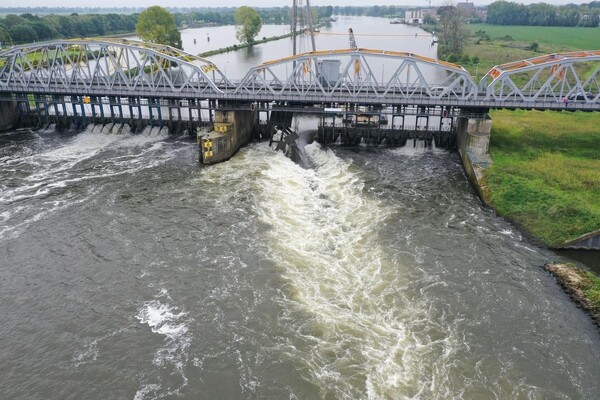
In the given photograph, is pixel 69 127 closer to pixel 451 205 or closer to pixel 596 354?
pixel 451 205

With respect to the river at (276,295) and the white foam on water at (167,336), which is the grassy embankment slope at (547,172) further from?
the white foam on water at (167,336)

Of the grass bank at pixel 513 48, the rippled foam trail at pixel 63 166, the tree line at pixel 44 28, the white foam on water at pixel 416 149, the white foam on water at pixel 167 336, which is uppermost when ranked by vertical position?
the tree line at pixel 44 28

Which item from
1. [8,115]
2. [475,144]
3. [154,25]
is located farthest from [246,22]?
[475,144]

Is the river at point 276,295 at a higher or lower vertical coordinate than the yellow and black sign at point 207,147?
lower

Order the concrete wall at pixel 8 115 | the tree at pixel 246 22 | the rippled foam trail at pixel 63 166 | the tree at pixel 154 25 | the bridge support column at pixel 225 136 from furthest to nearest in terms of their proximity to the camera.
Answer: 1. the tree at pixel 246 22
2. the tree at pixel 154 25
3. the concrete wall at pixel 8 115
4. the bridge support column at pixel 225 136
5. the rippled foam trail at pixel 63 166

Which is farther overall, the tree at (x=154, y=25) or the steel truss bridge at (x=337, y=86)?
the tree at (x=154, y=25)

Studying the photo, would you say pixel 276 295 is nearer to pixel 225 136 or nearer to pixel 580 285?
pixel 580 285

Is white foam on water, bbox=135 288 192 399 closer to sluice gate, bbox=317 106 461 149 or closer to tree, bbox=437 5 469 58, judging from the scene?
sluice gate, bbox=317 106 461 149

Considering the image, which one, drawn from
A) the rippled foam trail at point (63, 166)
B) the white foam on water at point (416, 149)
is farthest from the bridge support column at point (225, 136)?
the white foam on water at point (416, 149)
